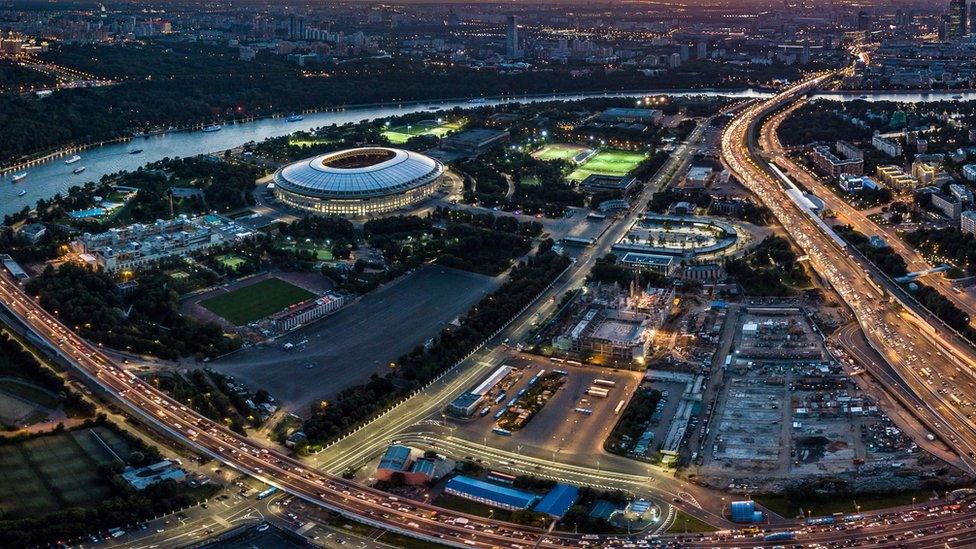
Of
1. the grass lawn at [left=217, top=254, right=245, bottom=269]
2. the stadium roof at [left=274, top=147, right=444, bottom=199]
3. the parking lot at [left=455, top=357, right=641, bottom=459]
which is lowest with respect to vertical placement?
the parking lot at [left=455, top=357, right=641, bottom=459]

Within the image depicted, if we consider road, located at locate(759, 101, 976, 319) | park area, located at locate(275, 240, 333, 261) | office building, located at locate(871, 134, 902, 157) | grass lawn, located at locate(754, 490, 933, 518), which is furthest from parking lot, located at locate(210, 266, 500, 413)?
office building, located at locate(871, 134, 902, 157)

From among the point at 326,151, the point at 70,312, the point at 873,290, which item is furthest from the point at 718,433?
the point at 326,151

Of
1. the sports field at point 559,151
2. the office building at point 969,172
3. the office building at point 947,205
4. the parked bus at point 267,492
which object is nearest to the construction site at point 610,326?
the parked bus at point 267,492

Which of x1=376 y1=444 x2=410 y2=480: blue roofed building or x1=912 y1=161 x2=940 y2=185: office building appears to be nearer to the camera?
x1=376 y1=444 x2=410 y2=480: blue roofed building

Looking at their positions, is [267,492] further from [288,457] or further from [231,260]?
[231,260]

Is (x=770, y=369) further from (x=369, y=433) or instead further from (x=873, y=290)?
(x=369, y=433)

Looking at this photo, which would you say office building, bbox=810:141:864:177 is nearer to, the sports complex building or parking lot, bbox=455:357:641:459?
the sports complex building
